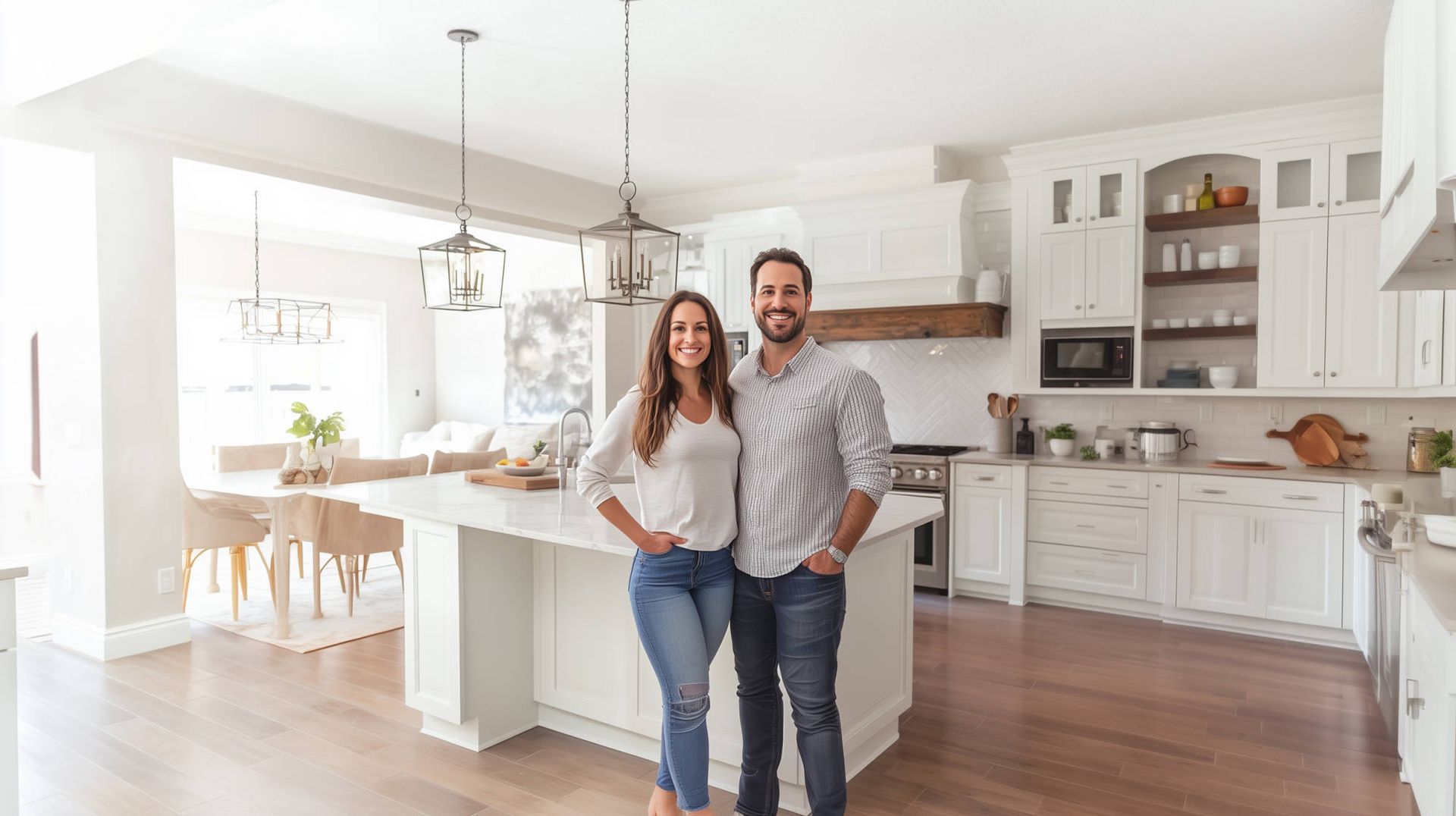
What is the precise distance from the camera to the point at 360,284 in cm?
890

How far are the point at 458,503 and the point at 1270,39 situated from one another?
Result: 12.5 feet

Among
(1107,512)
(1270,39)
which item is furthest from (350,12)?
(1107,512)

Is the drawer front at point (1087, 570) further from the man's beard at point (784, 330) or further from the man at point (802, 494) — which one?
the man's beard at point (784, 330)

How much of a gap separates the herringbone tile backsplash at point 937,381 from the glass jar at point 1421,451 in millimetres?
2076

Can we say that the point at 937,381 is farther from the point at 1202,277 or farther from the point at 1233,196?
the point at 1233,196

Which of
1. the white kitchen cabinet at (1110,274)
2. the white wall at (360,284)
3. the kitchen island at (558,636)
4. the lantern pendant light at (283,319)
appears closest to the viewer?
the kitchen island at (558,636)

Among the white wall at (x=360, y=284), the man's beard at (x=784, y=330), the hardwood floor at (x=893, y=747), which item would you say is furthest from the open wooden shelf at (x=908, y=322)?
the white wall at (x=360, y=284)

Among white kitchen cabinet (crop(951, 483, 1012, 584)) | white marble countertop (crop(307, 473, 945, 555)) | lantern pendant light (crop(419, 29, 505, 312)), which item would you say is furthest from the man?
white kitchen cabinet (crop(951, 483, 1012, 584))

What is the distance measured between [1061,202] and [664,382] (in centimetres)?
397

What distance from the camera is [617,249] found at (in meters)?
2.89

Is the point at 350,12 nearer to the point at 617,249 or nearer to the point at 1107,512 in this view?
the point at 617,249

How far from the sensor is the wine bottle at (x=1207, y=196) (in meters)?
4.82

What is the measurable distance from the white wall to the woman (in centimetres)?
693

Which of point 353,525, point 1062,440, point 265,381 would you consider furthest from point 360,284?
point 1062,440
